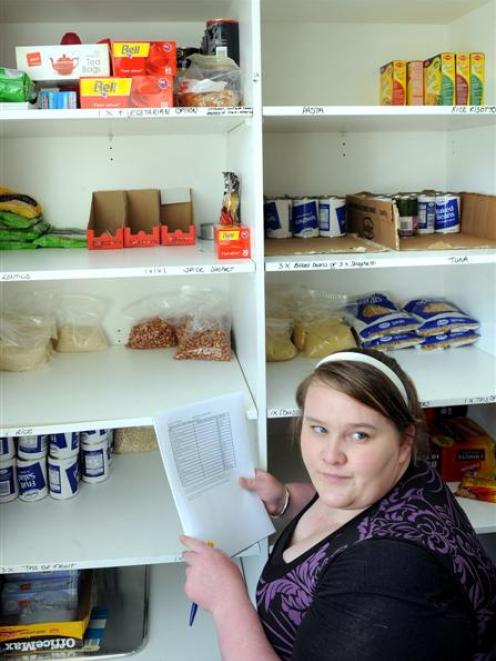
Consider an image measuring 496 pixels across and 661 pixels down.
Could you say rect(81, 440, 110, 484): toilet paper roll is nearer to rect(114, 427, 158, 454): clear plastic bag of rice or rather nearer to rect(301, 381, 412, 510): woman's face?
rect(114, 427, 158, 454): clear plastic bag of rice

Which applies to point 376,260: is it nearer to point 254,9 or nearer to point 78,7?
point 254,9

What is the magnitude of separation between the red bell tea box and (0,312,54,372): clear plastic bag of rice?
76 centimetres

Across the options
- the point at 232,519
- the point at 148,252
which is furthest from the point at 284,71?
the point at 232,519

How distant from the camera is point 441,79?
6.64 feet

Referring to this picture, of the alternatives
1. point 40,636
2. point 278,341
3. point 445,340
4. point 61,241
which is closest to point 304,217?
point 278,341

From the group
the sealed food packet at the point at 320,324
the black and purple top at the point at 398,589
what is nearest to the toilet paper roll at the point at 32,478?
the sealed food packet at the point at 320,324

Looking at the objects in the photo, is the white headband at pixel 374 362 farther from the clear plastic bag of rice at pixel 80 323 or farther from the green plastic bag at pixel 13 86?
the clear plastic bag of rice at pixel 80 323

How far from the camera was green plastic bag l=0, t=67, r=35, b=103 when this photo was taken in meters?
A: 1.71

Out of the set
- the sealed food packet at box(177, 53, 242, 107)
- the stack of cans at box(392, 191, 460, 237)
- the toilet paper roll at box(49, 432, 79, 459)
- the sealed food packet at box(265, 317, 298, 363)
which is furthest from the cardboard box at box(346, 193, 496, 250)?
the toilet paper roll at box(49, 432, 79, 459)

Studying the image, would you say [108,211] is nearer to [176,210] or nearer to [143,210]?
[143,210]

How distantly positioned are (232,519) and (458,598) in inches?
29.1

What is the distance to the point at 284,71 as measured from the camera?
7.57 ft

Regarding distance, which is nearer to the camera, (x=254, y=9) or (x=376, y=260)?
(x=254, y=9)

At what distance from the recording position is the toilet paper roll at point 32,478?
84.4 inches
